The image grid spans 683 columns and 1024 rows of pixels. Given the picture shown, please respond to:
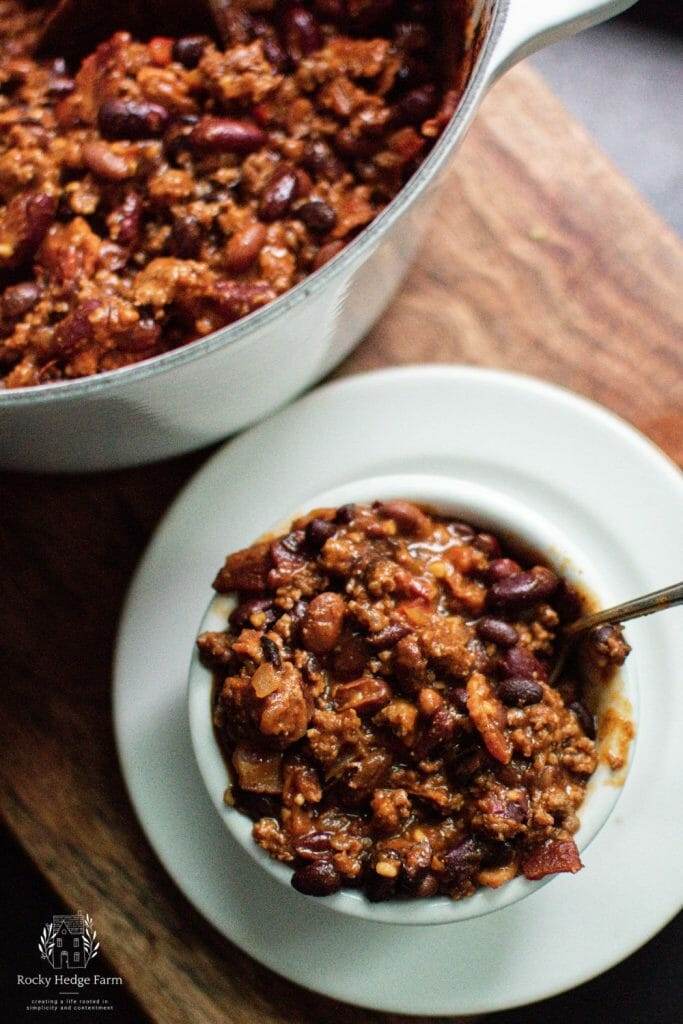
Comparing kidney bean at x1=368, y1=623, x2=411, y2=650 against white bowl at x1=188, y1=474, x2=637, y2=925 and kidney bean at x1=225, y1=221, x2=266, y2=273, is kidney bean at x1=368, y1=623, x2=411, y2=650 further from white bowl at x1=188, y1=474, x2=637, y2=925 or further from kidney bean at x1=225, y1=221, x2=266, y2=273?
kidney bean at x1=225, y1=221, x2=266, y2=273

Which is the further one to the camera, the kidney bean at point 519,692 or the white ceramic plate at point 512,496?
the white ceramic plate at point 512,496

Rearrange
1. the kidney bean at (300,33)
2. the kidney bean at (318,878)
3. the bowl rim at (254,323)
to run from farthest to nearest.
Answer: the kidney bean at (300,33), the kidney bean at (318,878), the bowl rim at (254,323)

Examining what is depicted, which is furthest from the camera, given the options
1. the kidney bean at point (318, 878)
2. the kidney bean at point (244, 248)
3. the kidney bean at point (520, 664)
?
the kidney bean at point (244, 248)

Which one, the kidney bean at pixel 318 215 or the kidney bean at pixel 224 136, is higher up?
the kidney bean at pixel 224 136

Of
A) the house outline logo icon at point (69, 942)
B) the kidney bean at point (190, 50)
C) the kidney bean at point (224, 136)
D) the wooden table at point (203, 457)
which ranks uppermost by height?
the kidney bean at point (190, 50)

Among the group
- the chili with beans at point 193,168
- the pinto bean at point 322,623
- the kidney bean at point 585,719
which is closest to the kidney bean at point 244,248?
the chili with beans at point 193,168

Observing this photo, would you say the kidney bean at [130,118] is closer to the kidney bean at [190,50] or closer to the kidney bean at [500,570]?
the kidney bean at [190,50]

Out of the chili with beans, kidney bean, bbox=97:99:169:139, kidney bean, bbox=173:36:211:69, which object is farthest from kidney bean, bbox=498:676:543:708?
kidney bean, bbox=173:36:211:69
